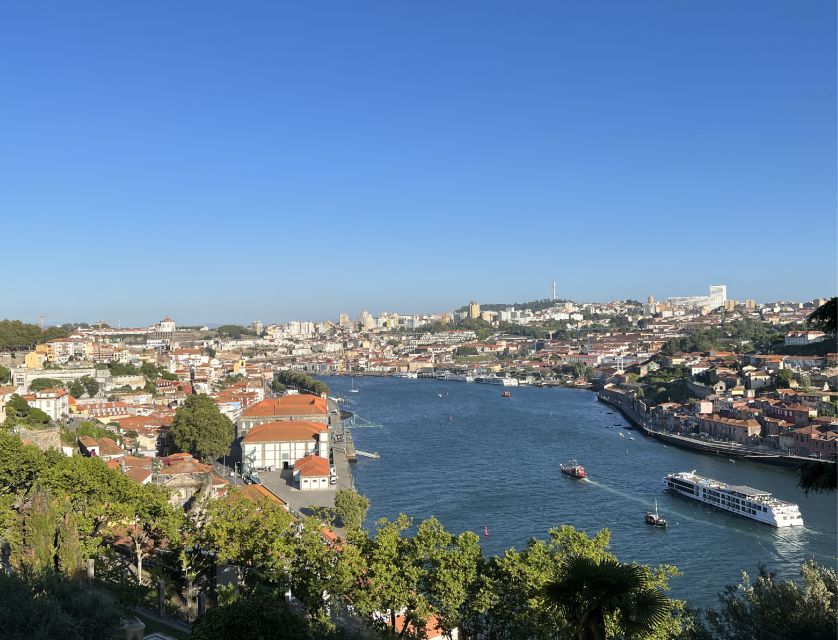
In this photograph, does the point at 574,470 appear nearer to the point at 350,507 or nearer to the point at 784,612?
the point at 350,507

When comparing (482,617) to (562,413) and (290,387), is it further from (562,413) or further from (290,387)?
(290,387)

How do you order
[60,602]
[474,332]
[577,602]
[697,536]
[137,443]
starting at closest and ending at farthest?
[577,602] < [60,602] < [697,536] < [137,443] < [474,332]

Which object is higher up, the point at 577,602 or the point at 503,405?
the point at 577,602

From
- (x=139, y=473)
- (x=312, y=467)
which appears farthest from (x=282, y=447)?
(x=139, y=473)

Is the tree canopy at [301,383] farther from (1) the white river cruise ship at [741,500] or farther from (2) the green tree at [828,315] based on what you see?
(2) the green tree at [828,315]

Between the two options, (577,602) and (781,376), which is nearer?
(577,602)

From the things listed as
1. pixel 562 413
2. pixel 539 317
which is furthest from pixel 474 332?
pixel 562 413
